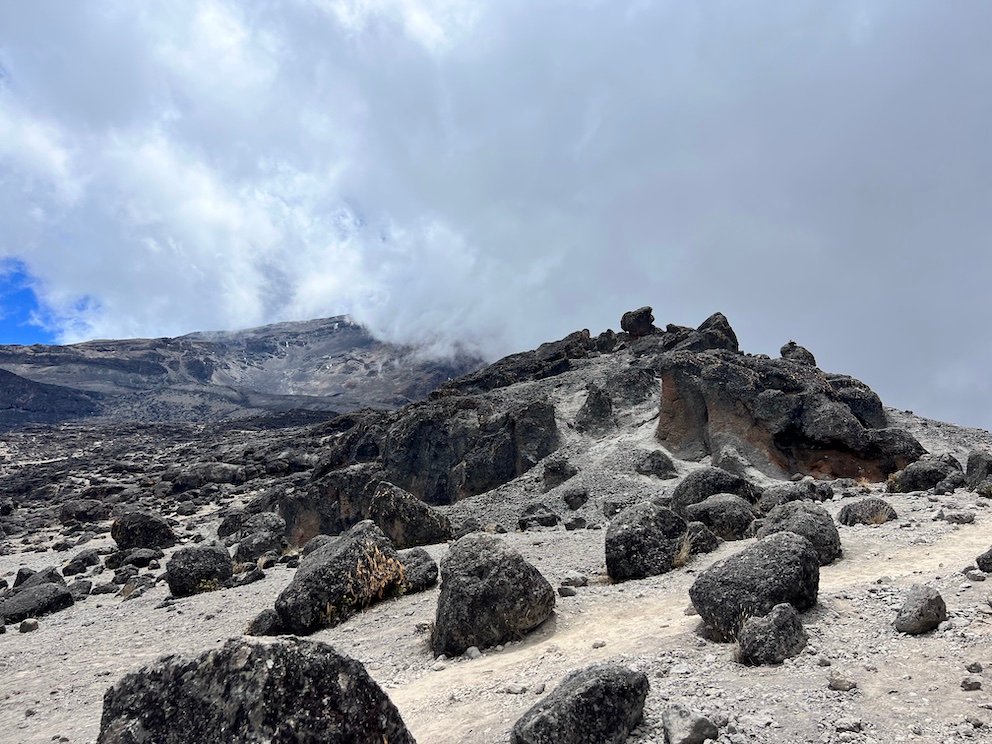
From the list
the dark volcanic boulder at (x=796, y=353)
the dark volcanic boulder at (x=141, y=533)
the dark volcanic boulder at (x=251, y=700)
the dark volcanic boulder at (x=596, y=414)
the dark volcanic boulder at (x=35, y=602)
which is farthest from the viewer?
the dark volcanic boulder at (x=796, y=353)

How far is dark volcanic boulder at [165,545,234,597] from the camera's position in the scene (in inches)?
612

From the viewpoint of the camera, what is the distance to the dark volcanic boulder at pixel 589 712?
15.5ft

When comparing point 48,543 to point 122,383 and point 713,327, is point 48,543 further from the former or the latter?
point 122,383

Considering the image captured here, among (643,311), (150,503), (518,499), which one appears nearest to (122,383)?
(150,503)

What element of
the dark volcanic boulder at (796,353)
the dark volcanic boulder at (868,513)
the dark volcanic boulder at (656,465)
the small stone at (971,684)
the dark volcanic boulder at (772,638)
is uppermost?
the dark volcanic boulder at (796,353)

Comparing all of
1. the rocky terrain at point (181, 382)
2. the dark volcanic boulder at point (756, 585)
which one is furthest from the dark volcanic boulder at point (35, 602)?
the rocky terrain at point (181, 382)

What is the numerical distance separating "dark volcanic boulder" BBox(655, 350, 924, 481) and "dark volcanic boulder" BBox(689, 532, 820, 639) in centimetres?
1682

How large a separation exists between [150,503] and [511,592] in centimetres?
4123

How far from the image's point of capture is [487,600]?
8.45 meters

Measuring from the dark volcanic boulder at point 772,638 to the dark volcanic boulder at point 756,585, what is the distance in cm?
57

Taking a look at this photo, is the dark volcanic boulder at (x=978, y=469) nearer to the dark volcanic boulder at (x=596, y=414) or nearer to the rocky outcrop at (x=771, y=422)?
the rocky outcrop at (x=771, y=422)

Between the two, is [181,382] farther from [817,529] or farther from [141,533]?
[817,529]

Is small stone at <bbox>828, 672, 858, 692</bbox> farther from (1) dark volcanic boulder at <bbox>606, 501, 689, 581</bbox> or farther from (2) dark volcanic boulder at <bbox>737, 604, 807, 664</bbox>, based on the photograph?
(1) dark volcanic boulder at <bbox>606, 501, 689, 581</bbox>

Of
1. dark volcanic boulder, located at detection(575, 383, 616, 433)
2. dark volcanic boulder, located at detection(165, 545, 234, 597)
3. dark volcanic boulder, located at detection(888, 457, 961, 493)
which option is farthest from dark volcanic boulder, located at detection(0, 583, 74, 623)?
dark volcanic boulder, located at detection(888, 457, 961, 493)
